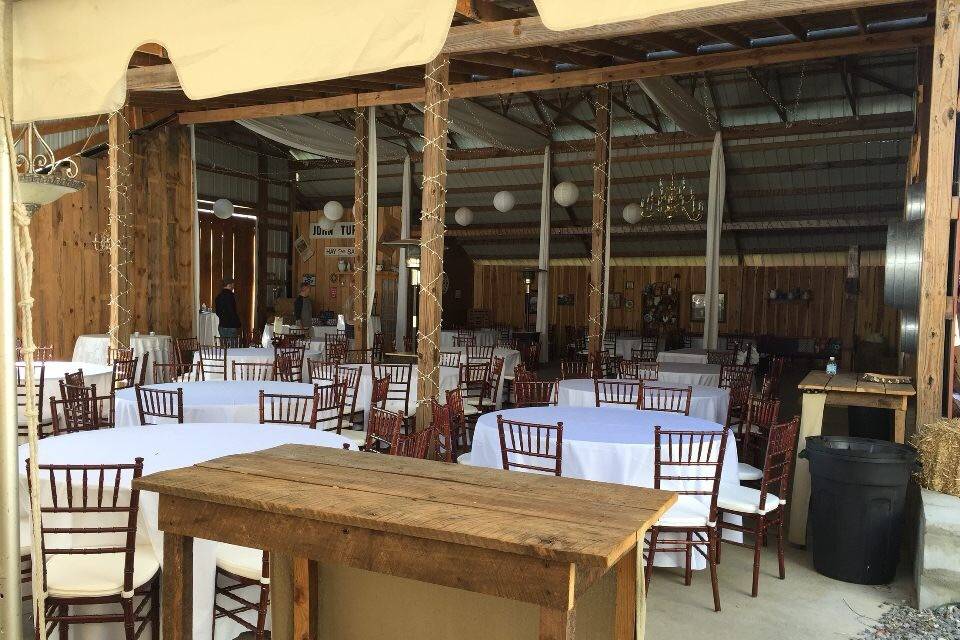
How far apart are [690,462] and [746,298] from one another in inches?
607

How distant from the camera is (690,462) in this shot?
4.12 meters

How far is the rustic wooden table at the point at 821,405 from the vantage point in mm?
5070

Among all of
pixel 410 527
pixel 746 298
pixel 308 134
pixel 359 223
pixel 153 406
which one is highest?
pixel 308 134

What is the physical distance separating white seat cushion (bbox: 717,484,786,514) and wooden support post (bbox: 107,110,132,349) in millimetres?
8404

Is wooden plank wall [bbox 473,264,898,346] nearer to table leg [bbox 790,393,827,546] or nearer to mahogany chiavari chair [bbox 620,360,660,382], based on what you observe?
mahogany chiavari chair [bbox 620,360,660,382]

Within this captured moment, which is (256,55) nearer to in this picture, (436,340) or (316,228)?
(436,340)

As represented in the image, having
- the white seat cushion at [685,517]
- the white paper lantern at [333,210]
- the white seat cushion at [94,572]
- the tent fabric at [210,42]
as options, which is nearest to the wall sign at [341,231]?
the white paper lantern at [333,210]

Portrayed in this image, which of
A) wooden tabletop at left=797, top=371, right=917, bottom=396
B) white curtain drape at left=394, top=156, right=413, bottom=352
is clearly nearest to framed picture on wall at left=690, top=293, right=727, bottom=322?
white curtain drape at left=394, top=156, right=413, bottom=352

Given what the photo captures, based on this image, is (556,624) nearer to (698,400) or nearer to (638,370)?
(698,400)

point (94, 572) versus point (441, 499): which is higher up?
point (441, 499)

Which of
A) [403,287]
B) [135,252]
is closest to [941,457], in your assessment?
[135,252]

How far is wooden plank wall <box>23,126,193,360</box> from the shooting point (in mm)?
11016

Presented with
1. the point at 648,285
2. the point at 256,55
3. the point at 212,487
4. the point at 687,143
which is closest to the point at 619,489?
the point at 212,487

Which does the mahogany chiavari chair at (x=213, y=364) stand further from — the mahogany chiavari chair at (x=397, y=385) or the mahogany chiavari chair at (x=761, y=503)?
the mahogany chiavari chair at (x=761, y=503)
